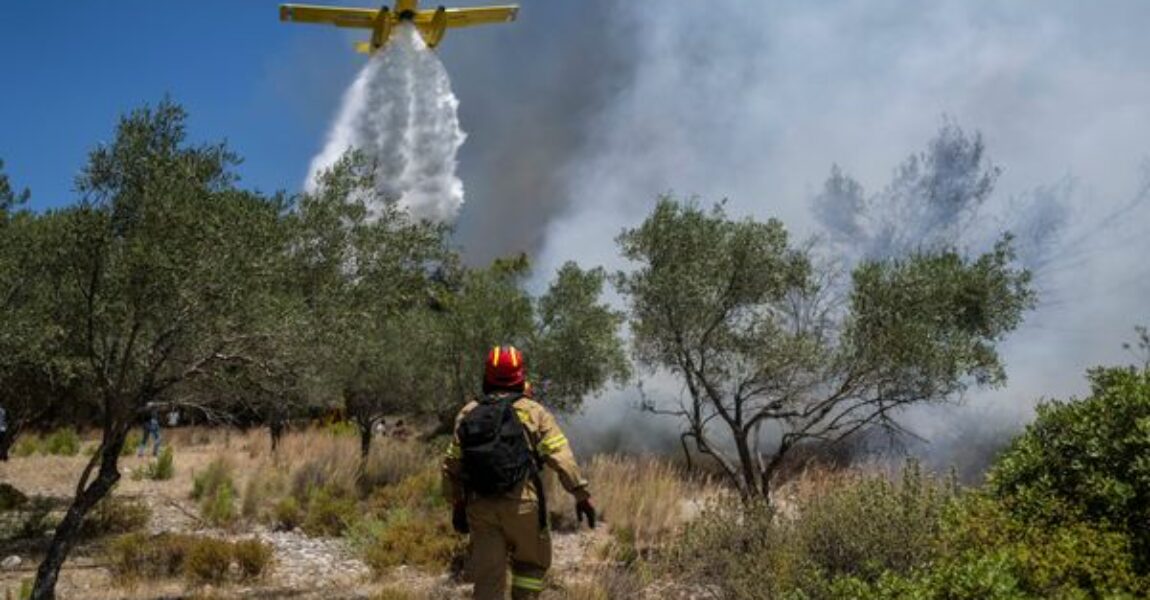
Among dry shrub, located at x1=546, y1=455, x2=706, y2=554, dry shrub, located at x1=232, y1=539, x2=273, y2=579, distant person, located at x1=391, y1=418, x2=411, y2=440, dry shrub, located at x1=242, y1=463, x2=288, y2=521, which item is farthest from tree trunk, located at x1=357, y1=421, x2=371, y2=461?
dry shrub, located at x1=232, y1=539, x2=273, y2=579

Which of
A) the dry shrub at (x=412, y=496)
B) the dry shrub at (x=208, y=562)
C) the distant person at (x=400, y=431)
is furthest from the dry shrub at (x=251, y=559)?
the distant person at (x=400, y=431)

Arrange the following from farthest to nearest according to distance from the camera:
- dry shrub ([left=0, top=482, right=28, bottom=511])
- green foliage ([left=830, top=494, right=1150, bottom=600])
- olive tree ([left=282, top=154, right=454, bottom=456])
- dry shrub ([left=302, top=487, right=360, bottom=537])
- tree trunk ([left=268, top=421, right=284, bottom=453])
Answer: tree trunk ([left=268, top=421, right=284, bottom=453]), dry shrub ([left=0, top=482, right=28, bottom=511]), dry shrub ([left=302, top=487, right=360, bottom=537]), olive tree ([left=282, top=154, right=454, bottom=456]), green foliage ([left=830, top=494, right=1150, bottom=600])

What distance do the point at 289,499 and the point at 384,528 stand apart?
10.6 feet

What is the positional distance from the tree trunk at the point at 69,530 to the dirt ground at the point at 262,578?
0.51m

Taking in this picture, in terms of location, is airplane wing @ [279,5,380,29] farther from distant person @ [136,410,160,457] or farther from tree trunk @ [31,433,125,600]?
tree trunk @ [31,433,125,600]

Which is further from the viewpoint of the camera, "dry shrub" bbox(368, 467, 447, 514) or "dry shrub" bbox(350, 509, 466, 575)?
"dry shrub" bbox(368, 467, 447, 514)

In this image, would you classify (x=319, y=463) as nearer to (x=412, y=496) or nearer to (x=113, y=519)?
(x=412, y=496)

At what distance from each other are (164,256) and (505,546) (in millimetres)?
3995

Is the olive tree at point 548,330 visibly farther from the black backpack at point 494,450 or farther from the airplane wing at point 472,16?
the airplane wing at point 472,16

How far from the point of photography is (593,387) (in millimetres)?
17062

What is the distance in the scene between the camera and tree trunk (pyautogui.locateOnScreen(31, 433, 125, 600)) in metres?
8.78

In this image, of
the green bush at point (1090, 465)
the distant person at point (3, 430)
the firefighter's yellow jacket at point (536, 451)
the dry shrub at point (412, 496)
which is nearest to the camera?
A: the green bush at point (1090, 465)

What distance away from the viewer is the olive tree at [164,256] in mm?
8281

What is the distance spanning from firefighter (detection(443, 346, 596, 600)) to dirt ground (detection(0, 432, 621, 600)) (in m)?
3.59
